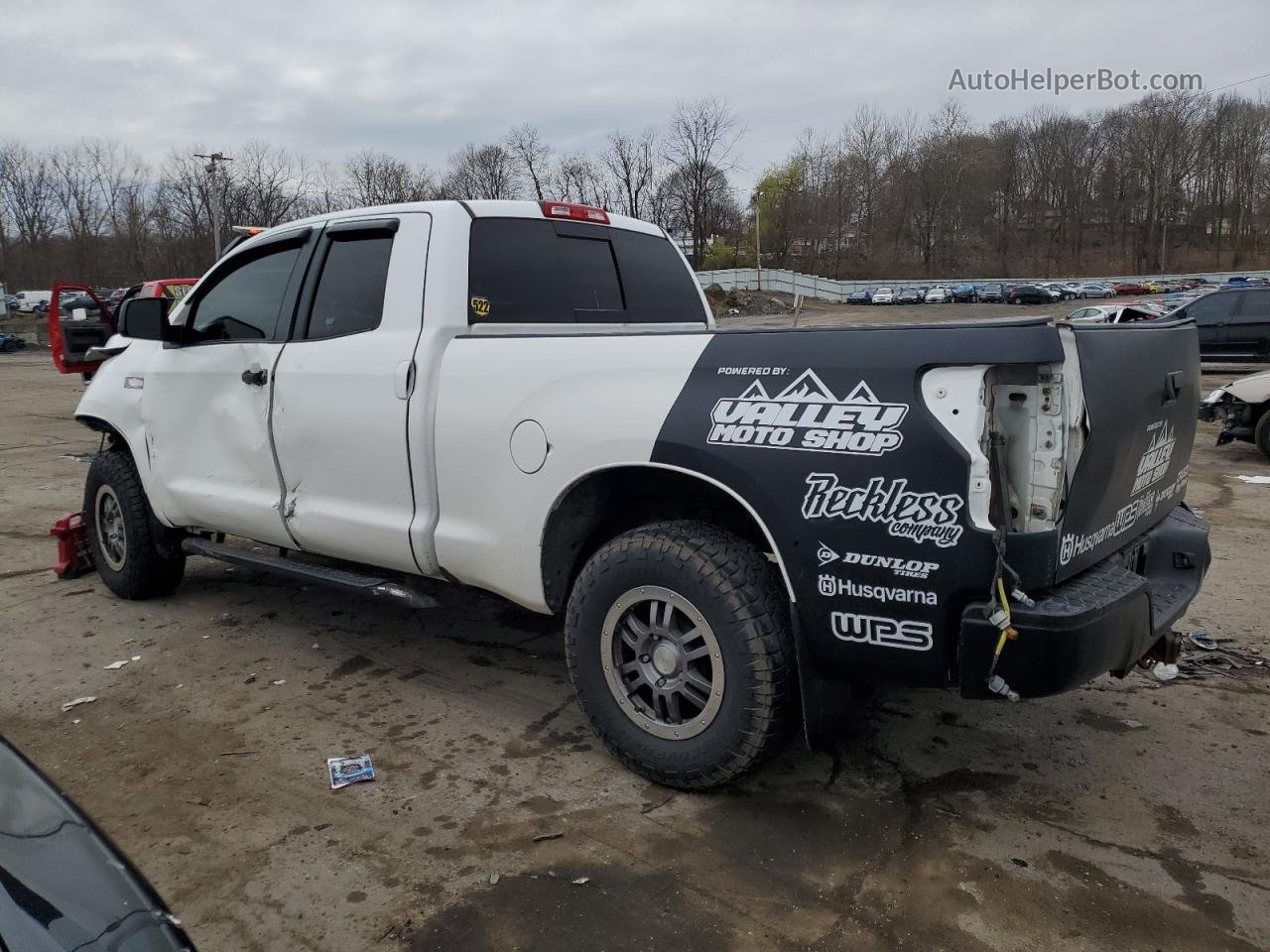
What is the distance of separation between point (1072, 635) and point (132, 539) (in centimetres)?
480

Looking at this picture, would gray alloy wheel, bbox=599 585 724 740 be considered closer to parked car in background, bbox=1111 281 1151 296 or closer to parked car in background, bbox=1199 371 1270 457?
parked car in background, bbox=1199 371 1270 457

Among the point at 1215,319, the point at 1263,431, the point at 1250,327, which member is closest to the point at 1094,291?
the point at 1215,319

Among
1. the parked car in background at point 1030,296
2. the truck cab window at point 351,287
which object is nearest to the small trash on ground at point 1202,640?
the truck cab window at point 351,287

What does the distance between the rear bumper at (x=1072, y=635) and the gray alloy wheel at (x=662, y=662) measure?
78cm

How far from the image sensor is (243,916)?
2580 millimetres

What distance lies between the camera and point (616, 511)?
343 centimetres

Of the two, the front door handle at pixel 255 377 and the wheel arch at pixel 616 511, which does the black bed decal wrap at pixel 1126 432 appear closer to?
the wheel arch at pixel 616 511

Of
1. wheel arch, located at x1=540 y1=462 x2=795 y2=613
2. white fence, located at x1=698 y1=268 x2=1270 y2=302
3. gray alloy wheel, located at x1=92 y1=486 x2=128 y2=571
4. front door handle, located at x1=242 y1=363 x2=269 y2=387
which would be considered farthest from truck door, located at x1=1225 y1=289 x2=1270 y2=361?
white fence, located at x1=698 y1=268 x2=1270 y2=302

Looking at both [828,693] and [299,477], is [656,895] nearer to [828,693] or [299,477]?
[828,693]

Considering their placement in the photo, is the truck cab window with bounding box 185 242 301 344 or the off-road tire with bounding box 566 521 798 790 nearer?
the off-road tire with bounding box 566 521 798 790

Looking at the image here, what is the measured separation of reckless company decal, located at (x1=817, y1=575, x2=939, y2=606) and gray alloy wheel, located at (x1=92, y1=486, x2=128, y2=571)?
14.1ft

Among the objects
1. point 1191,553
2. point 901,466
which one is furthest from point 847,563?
point 1191,553

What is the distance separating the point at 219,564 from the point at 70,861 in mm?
5060

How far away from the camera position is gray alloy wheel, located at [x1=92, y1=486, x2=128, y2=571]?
5.32m
